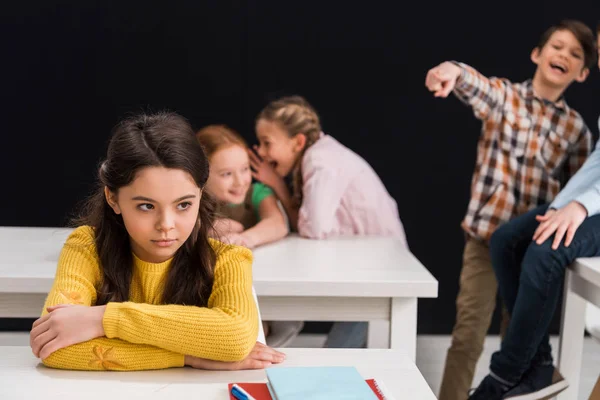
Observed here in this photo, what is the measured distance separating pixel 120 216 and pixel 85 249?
0.11m

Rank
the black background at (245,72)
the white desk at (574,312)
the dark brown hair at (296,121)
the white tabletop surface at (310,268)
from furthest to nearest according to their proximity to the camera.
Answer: the black background at (245,72) < the dark brown hair at (296,121) < the white desk at (574,312) < the white tabletop surface at (310,268)

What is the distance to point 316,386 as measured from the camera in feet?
3.72

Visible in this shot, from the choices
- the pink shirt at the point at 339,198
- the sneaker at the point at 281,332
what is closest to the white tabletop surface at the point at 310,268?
the pink shirt at the point at 339,198

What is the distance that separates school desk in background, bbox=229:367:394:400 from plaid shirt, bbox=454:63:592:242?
164cm

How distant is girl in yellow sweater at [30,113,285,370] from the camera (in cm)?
132

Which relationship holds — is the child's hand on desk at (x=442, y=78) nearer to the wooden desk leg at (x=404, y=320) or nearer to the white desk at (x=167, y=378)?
the wooden desk leg at (x=404, y=320)

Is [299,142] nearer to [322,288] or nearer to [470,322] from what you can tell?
[470,322]

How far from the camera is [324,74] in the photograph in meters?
3.56

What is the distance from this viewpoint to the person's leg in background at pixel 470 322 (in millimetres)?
2693

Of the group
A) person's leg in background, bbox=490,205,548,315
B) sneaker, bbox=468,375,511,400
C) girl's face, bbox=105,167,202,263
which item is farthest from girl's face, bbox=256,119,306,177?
girl's face, bbox=105,167,202,263

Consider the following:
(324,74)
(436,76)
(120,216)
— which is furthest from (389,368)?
(324,74)

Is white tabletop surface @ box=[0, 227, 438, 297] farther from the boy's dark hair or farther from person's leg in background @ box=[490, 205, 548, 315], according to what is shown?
the boy's dark hair

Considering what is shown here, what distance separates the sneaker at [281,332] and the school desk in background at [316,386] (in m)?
1.42

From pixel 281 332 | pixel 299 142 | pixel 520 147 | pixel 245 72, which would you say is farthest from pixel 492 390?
pixel 245 72
